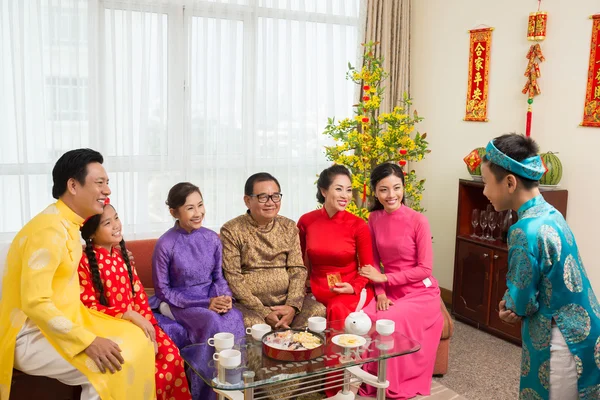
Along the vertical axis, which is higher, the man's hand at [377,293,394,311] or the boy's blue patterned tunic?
the boy's blue patterned tunic

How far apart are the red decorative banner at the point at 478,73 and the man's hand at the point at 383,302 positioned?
1.80 m

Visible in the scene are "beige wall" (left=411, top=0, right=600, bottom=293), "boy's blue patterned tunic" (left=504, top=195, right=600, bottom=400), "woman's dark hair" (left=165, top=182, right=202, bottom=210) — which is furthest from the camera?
"beige wall" (left=411, top=0, right=600, bottom=293)

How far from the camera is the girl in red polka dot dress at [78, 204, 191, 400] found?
2514mm

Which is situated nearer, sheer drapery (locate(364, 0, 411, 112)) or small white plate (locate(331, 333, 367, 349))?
small white plate (locate(331, 333, 367, 349))

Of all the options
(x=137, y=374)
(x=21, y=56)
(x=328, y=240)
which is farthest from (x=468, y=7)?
(x=137, y=374)

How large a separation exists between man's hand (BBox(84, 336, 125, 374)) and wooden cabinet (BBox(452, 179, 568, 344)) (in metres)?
2.57

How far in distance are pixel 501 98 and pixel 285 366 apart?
110 inches

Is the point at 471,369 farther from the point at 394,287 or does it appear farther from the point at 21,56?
the point at 21,56

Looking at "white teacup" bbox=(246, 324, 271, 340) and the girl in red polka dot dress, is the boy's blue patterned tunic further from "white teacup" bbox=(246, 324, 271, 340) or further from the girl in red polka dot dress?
the girl in red polka dot dress

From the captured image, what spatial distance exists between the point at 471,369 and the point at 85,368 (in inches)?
89.7

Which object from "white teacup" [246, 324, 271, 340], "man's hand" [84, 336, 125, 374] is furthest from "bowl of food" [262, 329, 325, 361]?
"man's hand" [84, 336, 125, 374]

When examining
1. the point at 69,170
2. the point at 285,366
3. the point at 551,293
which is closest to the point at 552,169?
the point at 551,293

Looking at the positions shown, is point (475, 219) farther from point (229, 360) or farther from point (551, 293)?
point (229, 360)

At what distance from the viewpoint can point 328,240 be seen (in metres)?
3.30
